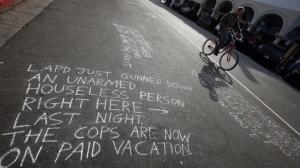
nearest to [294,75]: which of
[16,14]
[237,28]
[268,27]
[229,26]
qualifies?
[237,28]

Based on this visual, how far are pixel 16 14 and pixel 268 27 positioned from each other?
23.4 metres

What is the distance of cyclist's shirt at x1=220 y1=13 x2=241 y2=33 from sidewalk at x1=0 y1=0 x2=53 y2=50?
658cm

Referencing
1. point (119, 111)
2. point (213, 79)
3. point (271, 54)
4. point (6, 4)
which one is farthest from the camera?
point (271, 54)

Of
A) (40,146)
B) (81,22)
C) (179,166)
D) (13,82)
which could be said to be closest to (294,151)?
(179,166)

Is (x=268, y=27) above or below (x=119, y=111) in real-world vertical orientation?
above

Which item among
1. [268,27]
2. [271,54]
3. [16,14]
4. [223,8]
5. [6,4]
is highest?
[223,8]

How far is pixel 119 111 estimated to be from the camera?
347 cm

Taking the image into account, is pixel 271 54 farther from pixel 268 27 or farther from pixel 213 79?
pixel 268 27

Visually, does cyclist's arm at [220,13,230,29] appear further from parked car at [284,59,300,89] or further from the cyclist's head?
parked car at [284,59,300,89]

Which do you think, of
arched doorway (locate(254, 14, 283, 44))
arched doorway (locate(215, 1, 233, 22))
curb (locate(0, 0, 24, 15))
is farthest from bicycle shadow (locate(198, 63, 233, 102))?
arched doorway (locate(215, 1, 233, 22))

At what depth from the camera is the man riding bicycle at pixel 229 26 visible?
766cm

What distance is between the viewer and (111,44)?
6250 millimetres

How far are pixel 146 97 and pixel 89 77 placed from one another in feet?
4.02

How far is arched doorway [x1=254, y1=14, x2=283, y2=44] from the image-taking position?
68.9 feet
